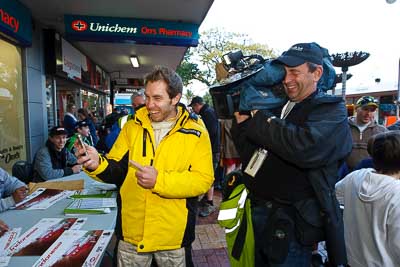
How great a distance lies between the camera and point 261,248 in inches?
65.5

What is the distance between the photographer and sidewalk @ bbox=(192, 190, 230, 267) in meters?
3.26

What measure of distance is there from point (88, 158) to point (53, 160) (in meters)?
2.65

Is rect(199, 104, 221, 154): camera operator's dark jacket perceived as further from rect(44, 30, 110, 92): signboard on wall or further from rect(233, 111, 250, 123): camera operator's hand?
rect(233, 111, 250, 123): camera operator's hand

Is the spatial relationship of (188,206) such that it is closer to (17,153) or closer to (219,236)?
(219,236)

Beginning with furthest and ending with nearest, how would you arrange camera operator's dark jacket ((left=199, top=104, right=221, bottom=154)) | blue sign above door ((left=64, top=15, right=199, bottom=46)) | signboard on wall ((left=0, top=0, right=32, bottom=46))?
1. camera operator's dark jacket ((left=199, top=104, right=221, bottom=154))
2. blue sign above door ((left=64, top=15, right=199, bottom=46))
3. signboard on wall ((left=0, top=0, right=32, bottom=46))

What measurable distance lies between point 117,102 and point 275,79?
20661 millimetres

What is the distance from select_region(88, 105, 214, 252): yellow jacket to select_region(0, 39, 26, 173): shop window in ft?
11.3

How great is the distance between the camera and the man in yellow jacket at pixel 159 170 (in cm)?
173

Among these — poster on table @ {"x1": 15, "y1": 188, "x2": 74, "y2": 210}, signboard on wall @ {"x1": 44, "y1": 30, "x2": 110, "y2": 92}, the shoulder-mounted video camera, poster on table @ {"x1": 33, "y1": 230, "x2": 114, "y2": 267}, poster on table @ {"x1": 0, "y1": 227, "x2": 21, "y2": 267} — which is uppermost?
signboard on wall @ {"x1": 44, "y1": 30, "x2": 110, "y2": 92}

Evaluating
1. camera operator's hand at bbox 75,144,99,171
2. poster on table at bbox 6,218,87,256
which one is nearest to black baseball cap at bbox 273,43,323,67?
camera operator's hand at bbox 75,144,99,171

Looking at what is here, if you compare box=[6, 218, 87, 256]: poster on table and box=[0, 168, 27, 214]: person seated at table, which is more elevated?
box=[0, 168, 27, 214]: person seated at table

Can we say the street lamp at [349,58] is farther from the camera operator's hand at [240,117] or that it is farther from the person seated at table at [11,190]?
the person seated at table at [11,190]

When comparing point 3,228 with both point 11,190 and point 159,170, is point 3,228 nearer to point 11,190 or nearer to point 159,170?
point 11,190

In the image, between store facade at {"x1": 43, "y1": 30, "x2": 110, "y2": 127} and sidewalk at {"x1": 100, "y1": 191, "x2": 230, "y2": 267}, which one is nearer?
sidewalk at {"x1": 100, "y1": 191, "x2": 230, "y2": 267}
